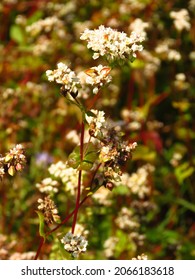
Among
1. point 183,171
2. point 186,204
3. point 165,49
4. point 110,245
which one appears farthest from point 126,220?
point 165,49

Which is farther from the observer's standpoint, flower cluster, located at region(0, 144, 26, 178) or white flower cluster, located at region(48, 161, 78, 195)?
white flower cluster, located at region(48, 161, 78, 195)

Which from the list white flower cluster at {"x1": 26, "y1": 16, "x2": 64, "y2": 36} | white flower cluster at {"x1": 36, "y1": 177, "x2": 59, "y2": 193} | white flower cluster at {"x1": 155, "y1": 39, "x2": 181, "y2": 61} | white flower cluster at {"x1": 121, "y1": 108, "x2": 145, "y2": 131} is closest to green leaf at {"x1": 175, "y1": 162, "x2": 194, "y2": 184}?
white flower cluster at {"x1": 121, "y1": 108, "x2": 145, "y2": 131}

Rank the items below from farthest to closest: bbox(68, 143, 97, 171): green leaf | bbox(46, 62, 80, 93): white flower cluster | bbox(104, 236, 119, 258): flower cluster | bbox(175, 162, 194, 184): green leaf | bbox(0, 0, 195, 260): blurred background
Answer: bbox(175, 162, 194, 184): green leaf < bbox(0, 0, 195, 260): blurred background < bbox(104, 236, 119, 258): flower cluster < bbox(68, 143, 97, 171): green leaf < bbox(46, 62, 80, 93): white flower cluster

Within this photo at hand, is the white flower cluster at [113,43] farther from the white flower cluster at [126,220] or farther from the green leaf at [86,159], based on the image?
the white flower cluster at [126,220]

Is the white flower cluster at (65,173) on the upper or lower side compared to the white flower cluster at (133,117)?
lower

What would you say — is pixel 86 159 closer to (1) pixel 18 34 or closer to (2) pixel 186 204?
(2) pixel 186 204

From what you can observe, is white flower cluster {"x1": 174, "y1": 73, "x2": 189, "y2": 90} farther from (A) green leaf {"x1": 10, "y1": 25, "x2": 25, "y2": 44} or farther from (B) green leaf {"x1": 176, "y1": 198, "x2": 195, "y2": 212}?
(A) green leaf {"x1": 10, "y1": 25, "x2": 25, "y2": 44}

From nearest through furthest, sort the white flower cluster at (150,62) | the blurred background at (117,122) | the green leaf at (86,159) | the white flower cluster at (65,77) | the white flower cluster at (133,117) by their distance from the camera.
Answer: the white flower cluster at (65,77) < the green leaf at (86,159) < the blurred background at (117,122) < the white flower cluster at (133,117) < the white flower cluster at (150,62)

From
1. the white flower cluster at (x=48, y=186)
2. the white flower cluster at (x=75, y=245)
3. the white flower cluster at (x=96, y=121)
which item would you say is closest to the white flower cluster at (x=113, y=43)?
the white flower cluster at (x=96, y=121)
